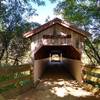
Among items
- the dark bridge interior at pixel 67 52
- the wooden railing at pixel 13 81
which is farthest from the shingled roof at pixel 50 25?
the wooden railing at pixel 13 81

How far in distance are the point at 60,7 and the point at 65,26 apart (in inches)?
255

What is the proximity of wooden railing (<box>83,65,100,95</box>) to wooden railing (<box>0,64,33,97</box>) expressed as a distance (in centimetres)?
295

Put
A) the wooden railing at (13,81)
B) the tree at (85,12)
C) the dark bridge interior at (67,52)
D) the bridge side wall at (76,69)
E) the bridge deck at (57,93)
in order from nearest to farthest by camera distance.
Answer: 1. the wooden railing at (13,81)
2. the bridge deck at (57,93)
3. the bridge side wall at (76,69)
4. the dark bridge interior at (67,52)
5. the tree at (85,12)

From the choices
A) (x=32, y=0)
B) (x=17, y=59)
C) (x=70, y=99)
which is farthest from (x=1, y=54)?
(x=70, y=99)

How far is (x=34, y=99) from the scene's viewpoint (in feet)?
27.2

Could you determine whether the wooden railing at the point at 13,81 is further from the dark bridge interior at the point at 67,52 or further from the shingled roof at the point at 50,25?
the dark bridge interior at the point at 67,52

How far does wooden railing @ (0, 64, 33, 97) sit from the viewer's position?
315 inches

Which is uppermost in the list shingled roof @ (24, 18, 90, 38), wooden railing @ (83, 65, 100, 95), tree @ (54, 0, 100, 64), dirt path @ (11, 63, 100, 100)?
tree @ (54, 0, 100, 64)

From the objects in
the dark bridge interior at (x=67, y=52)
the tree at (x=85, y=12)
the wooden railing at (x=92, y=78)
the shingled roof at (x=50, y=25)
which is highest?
the tree at (x=85, y=12)

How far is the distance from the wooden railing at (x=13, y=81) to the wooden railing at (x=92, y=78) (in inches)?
116

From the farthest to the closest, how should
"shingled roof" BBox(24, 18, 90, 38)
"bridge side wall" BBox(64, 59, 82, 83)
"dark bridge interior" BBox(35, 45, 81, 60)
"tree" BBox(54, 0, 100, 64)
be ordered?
"tree" BBox(54, 0, 100, 64) < "dark bridge interior" BBox(35, 45, 81, 60) < "bridge side wall" BBox(64, 59, 82, 83) < "shingled roof" BBox(24, 18, 90, 38)

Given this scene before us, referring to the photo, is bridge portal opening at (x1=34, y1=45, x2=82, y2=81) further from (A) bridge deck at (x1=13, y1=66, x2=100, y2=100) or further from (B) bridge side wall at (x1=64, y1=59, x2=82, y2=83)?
(A) bridge deck at (x1=13, y1=66, x2=100, y2=100)

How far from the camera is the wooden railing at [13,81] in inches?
315

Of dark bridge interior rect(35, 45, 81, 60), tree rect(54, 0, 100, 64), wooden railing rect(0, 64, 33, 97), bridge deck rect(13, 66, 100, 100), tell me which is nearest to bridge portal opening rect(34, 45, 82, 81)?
dark bridge interior rect(35, 45, 81, 60)
